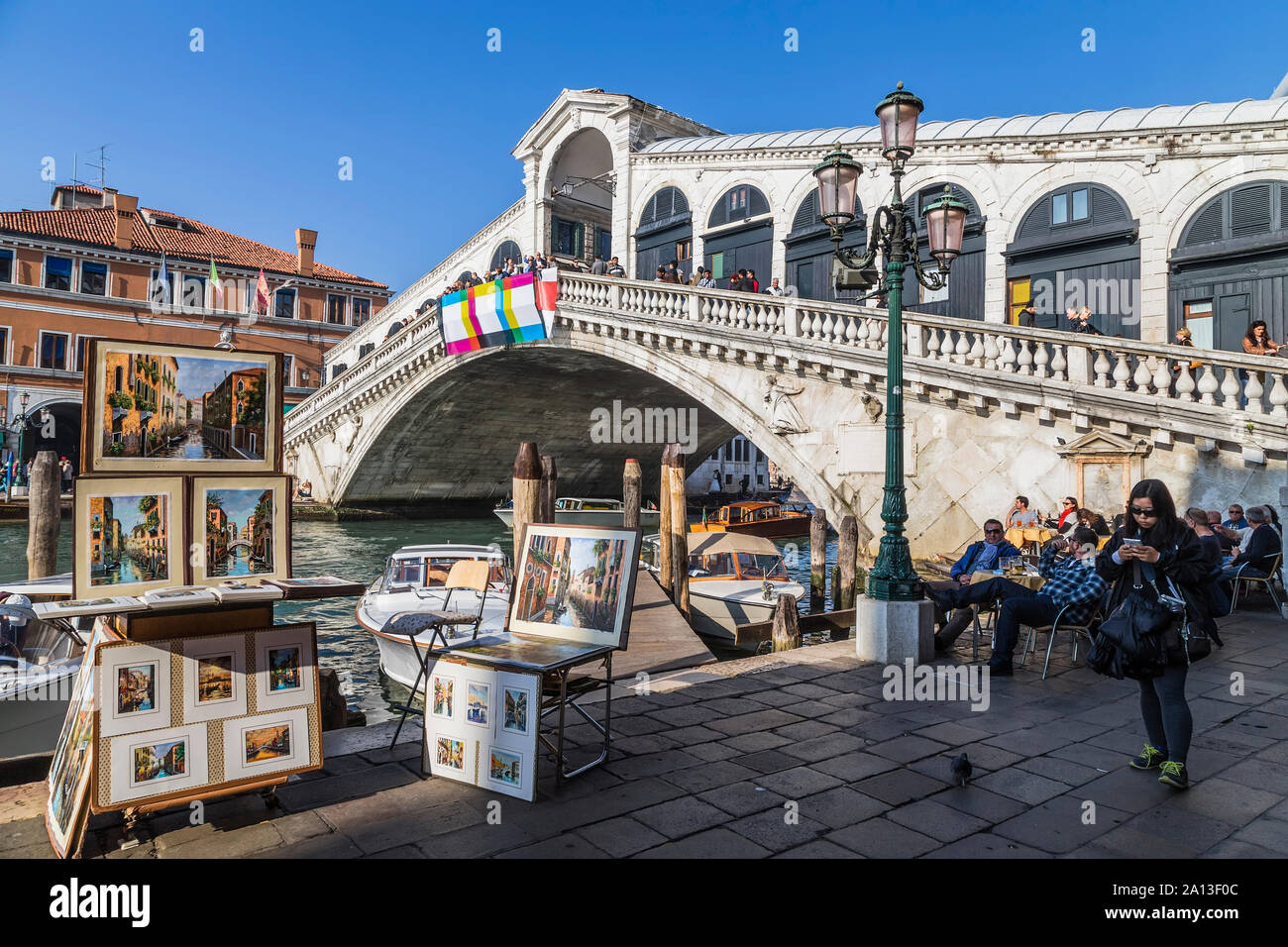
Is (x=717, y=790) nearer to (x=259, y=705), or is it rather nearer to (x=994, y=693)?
(x=259, y=705)

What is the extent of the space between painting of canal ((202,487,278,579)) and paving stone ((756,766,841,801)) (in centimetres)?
243

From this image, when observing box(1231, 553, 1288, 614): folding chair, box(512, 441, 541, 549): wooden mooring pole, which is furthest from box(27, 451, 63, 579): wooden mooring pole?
box(1231, 553, 1288, 614): folding chair

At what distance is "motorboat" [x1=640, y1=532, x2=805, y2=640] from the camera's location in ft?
36.9

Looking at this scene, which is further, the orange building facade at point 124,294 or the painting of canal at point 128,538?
the orange building facade at point 124,294

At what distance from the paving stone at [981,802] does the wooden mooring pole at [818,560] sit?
10.1m

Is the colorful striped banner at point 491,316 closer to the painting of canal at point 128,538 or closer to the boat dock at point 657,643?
the boat dock at point 657,643

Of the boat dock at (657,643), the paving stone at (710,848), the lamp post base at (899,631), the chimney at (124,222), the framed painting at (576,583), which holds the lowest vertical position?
the boat dock at (657,643)

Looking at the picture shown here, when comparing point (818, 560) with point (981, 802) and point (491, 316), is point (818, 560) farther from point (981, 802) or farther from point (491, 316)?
point (981, 802)

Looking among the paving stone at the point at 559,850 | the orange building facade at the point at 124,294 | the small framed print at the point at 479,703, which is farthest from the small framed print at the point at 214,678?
the orange building facade at the point at 124,294

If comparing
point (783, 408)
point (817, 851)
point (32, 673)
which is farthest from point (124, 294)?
point (817, 851)

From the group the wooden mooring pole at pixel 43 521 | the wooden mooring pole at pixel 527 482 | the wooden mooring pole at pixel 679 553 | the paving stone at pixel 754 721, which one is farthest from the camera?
the wooden mooring pole at pixel 43 521

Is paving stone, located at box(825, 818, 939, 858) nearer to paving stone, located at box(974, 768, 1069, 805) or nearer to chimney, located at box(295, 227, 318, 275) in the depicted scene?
paving stone, located at box(974, 768, 1069, 805)

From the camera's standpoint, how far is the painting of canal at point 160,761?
308 cm

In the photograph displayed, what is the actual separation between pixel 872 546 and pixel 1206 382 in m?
5.33
